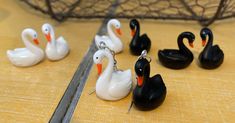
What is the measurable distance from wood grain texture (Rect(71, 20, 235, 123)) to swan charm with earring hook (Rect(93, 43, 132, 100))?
0.02 meters

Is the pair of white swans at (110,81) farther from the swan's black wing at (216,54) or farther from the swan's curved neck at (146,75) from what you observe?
the swan's black wing at (216,54)

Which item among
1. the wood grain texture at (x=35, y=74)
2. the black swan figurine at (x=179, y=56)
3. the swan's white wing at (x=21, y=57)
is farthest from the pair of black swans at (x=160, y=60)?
the swan's white wing at (x=21, y=57)

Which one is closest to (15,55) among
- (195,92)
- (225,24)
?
(195,92)

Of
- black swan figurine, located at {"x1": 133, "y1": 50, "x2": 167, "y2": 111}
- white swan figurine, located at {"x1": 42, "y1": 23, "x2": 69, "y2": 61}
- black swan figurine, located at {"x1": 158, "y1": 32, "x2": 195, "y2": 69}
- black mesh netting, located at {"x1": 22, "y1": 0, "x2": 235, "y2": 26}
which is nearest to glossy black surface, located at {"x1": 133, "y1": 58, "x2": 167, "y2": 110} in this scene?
black swan figurine, located at {"x1": 133, "y1": 50, "x2": 167, "y2": 111}

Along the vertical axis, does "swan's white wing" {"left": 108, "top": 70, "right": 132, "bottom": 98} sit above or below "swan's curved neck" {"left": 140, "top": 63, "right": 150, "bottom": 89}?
below

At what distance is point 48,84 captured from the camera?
659 mm

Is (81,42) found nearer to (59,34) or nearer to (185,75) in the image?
(59,34)

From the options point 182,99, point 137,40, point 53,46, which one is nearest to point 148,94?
point 182,99

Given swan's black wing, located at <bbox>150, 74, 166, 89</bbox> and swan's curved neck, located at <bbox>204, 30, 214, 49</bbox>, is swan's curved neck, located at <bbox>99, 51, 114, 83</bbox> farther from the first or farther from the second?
swan's curved neck, located at <bbox>204, 30, 214, 49</bbox>

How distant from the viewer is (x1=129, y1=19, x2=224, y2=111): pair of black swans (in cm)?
54

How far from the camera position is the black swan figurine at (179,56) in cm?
66

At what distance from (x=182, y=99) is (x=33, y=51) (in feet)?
1.41

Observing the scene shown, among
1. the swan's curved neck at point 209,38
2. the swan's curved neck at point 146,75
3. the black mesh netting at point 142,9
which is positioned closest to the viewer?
the swan's curved neck at point 146,75

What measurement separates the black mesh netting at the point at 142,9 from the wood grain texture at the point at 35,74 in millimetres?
54
